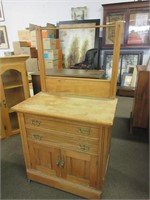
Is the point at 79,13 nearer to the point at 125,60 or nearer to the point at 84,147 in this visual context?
the point at 125,60

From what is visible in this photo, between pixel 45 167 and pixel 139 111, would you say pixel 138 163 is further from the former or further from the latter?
pixel 45 167

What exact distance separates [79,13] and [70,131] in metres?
3.59

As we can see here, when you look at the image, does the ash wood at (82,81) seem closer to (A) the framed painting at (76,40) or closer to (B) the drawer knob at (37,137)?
(B) the drawer knob at (37,137)

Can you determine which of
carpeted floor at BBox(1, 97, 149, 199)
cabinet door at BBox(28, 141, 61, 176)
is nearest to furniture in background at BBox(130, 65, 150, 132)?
carpeted floor at BBox(1, 97, 149, 199)

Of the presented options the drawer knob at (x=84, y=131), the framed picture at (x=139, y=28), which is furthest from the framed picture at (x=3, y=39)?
the drawer knob at (x=84, y=131)

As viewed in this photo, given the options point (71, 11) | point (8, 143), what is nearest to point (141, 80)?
point (8, 143)

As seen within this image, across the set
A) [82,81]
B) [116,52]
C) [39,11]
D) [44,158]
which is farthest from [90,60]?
[44,158]

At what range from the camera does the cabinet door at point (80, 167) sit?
45.1 inches

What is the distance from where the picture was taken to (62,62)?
4086 millimetres

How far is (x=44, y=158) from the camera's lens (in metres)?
1.31

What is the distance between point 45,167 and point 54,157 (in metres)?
0.19

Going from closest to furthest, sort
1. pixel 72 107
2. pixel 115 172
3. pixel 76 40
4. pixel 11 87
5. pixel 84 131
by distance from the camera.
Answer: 1. pixel 84 131
2. pixel 72 107
3. pixel 115 172
4. pixel 11 87
5. pixel 76 40

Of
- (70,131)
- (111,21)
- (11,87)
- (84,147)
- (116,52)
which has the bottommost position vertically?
(84,147)

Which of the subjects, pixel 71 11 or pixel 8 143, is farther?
pixel 71 11
